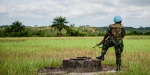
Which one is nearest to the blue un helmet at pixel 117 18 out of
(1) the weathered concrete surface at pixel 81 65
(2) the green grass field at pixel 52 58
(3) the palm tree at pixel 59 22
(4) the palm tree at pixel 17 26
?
(1) the weathered concrete surface at pixel 81 65

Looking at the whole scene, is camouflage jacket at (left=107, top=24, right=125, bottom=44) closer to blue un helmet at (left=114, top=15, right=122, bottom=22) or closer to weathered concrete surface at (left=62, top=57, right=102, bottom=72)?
blue un helmet at (left=114, top=15, right=122, bottom=22)


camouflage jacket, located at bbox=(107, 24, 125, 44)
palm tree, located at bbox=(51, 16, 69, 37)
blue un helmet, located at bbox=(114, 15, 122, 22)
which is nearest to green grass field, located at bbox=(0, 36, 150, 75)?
camouflage jacket, located at bbox=(107, 24, 125, 44)

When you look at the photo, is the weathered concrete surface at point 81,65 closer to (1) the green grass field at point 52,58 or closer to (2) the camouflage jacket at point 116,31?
(1) the green grass field at point 52,58

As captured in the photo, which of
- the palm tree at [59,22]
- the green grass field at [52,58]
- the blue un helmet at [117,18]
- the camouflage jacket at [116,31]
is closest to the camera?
the camouflage jacket at [116,31]

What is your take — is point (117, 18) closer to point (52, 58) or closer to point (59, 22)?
point (52, 58)

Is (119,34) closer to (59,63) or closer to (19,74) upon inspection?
(59,63)

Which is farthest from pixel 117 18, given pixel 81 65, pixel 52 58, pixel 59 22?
pixel 59 22

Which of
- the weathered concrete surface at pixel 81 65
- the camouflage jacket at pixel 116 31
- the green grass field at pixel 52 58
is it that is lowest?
the green grass field at pixel 52 58

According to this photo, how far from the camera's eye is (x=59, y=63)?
589cm

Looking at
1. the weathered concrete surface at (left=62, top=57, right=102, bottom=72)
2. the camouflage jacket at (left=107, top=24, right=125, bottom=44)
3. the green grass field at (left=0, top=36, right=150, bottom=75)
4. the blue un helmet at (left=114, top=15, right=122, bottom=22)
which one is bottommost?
the green grass field at (left=0, top=36, right=150, bottom=75)

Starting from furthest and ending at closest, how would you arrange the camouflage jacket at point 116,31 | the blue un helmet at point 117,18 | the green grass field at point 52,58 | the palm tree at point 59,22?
the palm tree at point 59,22, the green grass field at point 52,58, the blue un helmet at point 117,18, the camouflage jacket at point 116,31

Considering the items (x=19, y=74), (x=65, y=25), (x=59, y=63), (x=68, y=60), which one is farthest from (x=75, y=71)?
(x=65, y=25)

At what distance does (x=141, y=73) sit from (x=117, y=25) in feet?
5.39

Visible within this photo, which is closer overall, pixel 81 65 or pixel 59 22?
pixel 81 65
